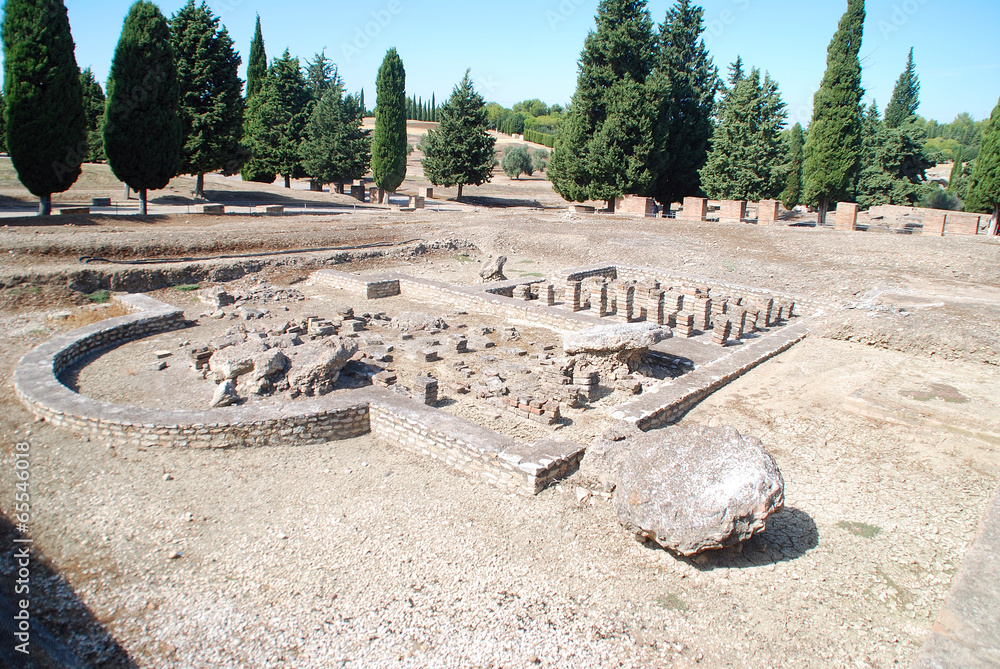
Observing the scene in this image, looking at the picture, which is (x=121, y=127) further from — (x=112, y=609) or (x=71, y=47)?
(x=112, y=609)

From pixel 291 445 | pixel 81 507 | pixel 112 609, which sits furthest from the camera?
pixel 291 445

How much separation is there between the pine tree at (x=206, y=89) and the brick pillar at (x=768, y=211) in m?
23.3

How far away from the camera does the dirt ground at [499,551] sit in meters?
4.09

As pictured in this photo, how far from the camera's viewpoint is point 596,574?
4758mm

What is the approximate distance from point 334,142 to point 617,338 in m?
29.1

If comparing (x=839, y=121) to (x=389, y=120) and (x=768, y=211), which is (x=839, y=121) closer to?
(x=768, y=211)

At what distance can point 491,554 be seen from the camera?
5.05m

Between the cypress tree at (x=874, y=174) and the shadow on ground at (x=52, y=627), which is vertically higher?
the cypress tree at (x=874, y=174)

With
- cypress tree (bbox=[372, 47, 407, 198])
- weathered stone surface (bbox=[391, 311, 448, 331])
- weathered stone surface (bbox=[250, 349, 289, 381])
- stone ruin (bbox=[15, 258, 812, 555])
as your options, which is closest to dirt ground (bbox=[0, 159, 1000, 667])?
stone ruin (bbox=[15, 258, 812, 555])

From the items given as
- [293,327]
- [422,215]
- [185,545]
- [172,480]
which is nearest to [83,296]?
[293,327]

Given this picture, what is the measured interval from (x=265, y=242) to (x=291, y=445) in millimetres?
12197

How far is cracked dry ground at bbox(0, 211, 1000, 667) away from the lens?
409 cm

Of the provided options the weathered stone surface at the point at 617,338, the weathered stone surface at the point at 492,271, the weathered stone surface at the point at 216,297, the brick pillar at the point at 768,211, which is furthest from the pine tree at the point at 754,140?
the weathered stone surface at the point at 216,297

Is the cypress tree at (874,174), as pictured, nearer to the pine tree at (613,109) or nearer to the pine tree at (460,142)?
the pine tree at (613,109)
